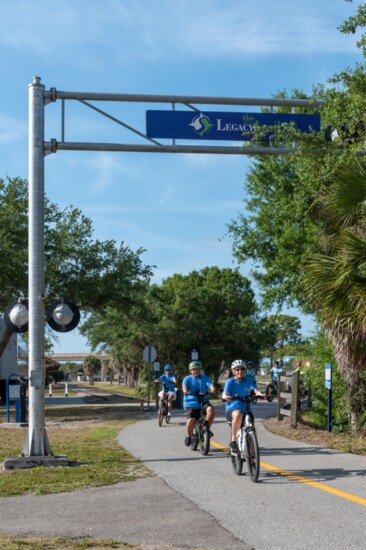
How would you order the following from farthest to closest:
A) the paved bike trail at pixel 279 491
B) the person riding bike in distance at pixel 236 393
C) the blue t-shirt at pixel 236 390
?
the blue t-shirt at pixel 236 390 < the person riding bike in distance at pixel 236 393 < the paved bike trail at pixel 279 491

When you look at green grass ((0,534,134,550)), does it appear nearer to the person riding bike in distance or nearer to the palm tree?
the person riding bike in distance

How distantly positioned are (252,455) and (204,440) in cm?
343

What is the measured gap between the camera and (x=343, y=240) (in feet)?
48.3

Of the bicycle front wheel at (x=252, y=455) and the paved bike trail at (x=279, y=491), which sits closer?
the paved bike trail at (x=279, y=491)

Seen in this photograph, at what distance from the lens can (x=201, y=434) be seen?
14.1m

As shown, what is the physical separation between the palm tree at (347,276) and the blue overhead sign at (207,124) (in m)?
1.65

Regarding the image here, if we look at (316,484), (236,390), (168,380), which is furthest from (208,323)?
(316,484)

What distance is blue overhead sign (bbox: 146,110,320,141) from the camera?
14234 mm

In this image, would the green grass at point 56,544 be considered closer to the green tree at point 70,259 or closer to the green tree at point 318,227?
the green tree at point 318,227

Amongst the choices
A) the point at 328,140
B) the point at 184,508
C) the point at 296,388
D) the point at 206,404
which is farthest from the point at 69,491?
the point at 296,388

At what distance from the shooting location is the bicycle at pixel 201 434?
13773mm

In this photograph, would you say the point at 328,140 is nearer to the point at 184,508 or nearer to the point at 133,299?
the point at 184,508

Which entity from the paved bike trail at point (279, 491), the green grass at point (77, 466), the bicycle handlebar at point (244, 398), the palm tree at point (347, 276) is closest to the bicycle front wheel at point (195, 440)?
the paved bike trail at point (279, 491)

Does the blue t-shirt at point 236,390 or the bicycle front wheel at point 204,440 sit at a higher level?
the blue t-shirt at point 236,390
